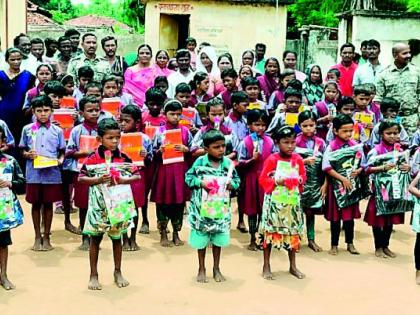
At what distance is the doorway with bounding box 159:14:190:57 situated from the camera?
15.6 metres

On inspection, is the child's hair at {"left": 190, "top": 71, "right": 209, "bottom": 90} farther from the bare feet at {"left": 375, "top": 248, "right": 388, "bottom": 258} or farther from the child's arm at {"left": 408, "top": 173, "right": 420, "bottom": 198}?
the child's arm at {"left": 408, "top": 173, "right": 420, "bottom": 198}

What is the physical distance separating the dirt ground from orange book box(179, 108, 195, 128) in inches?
49.4

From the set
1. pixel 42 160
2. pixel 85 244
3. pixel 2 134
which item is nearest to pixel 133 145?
pixel 42 160

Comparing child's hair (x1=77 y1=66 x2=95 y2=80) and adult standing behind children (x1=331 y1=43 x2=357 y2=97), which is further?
adult standing behind children (x1=331 y1=43 x2=357 y2=97)

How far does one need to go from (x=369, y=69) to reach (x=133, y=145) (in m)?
3.87

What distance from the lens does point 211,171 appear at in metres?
5.36

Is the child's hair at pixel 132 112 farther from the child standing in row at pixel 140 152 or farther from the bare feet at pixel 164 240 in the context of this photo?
the bare feet at pixel 164 240

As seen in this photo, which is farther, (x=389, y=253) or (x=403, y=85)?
(x=403, y=85)

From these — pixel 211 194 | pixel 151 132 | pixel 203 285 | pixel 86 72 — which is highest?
pixel 86 72

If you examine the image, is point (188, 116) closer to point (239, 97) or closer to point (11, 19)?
point (239, 97)

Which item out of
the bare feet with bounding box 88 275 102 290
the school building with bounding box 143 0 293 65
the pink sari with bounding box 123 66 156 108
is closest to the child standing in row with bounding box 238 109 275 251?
the bare feet with bounding box 88 275 102 290

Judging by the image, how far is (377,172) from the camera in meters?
6.14

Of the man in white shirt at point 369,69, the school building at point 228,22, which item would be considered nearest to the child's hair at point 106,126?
the man in white shirt at point 369,69

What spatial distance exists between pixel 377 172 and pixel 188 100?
2.19 m
